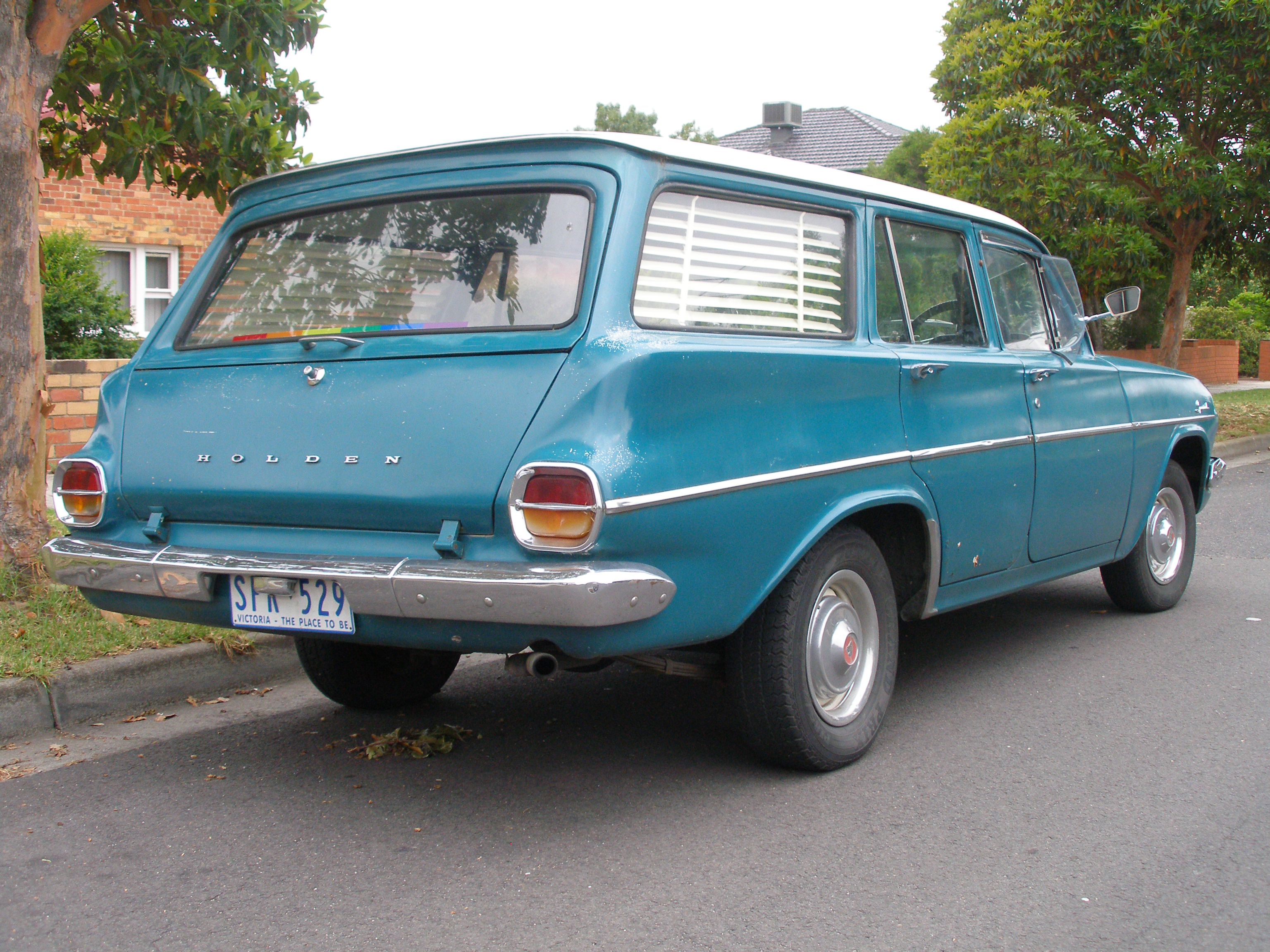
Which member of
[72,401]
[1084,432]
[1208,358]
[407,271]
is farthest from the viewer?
[1208,358]

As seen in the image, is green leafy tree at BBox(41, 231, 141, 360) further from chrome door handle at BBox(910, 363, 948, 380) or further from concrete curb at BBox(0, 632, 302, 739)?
chrome door handle at BBox(910, 363, 948, 380)

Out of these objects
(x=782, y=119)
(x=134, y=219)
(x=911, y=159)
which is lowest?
(x=134, y=219)

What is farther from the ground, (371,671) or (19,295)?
(19,295)

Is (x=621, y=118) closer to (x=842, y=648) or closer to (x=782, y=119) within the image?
(x=782, y=119)

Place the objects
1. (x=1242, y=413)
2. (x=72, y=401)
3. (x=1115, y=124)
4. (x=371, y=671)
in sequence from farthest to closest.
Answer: (x=1242, y=413), (x=1115, y=124), (x=72, y=401), (x=371, y=671)

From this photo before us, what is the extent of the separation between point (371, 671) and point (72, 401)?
A: 266 inches

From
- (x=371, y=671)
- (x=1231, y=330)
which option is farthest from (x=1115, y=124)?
(x=1231, y=330)

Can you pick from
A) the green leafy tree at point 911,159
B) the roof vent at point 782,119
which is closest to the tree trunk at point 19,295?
the green leafy tree at point 911,159

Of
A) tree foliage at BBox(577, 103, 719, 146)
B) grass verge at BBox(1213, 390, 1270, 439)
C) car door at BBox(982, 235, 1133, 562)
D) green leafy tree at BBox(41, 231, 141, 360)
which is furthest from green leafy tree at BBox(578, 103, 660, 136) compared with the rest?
car door at BBox(982, 235, 1133, 562)

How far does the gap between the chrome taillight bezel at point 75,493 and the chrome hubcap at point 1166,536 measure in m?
4.70

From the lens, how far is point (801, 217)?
402 centimetres

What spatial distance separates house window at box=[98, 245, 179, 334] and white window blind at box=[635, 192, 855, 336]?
12.2 metres

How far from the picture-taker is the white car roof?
3.51 meters

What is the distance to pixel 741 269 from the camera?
377 centimetres
